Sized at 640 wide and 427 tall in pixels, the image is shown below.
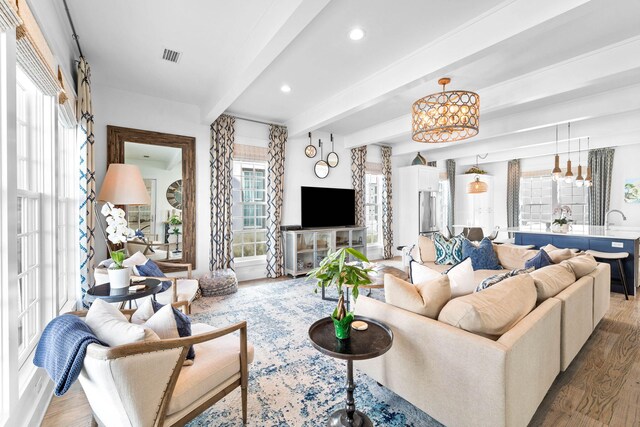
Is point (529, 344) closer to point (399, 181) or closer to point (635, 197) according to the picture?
point (399, 181)

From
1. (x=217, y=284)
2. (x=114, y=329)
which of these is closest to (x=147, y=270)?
(x=217, y=284)

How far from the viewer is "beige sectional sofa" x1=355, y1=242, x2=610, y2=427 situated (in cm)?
133

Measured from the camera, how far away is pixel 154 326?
1.49 m

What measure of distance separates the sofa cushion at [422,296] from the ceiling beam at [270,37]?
75.9 inches

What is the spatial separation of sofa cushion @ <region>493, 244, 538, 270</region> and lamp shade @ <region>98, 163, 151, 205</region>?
14.9ft

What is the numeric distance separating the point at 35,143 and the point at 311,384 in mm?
2627

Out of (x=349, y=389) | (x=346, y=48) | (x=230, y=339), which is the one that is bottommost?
(x=349, y=389)

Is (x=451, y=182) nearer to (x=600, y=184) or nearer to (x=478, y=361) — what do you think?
(x=600, y=184)

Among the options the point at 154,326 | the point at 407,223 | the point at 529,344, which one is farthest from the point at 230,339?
the point at 407,223

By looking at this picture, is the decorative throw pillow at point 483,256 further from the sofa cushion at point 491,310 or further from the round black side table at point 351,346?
the round black side table at point 351,346

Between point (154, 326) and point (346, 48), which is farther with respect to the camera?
point (346, 48)

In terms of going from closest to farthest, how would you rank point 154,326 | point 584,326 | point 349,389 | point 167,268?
1. point 154,326
2. point 349,389
3. point 584,326
4. point 167,268

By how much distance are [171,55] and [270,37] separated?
1367 mm

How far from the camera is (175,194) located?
426 cm
